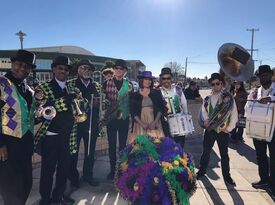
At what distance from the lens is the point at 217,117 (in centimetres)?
459

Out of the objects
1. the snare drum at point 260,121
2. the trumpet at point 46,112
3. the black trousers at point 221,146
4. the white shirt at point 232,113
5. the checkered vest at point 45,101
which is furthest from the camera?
the black trousers at point 221,146

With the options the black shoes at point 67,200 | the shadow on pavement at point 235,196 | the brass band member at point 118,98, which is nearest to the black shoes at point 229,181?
the shadow on pavement at point 235,196

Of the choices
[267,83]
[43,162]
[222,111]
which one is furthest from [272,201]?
[43,162]

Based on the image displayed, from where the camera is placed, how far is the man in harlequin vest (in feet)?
9.68

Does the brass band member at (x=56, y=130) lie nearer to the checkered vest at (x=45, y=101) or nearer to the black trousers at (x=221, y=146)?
the checkered vest at (x=45, y=101)

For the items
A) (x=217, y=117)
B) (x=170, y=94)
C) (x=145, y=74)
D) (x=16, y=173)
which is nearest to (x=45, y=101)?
(x=16, y=173)

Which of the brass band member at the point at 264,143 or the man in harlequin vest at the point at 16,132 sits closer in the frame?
the man in harlequin vest at the point at 16,132

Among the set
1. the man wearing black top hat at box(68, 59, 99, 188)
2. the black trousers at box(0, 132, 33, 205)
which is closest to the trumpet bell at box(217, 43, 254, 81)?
the man wearing black top hat at box(68, 59, 99, 188)

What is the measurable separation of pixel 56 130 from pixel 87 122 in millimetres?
894

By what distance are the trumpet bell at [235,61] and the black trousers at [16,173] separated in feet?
10.7

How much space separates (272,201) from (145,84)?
259cm

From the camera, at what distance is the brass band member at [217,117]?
14.9 feet

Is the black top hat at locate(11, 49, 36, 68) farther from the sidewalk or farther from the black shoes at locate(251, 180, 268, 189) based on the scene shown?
the black shoes at locate(251, 180, 268, 189)

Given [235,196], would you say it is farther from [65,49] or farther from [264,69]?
[65,49]
